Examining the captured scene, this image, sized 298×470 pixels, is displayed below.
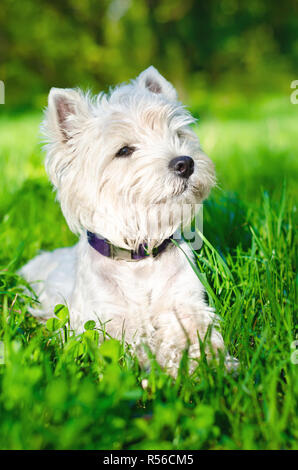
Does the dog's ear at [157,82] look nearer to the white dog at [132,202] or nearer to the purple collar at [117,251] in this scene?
the white dog at [132,202]

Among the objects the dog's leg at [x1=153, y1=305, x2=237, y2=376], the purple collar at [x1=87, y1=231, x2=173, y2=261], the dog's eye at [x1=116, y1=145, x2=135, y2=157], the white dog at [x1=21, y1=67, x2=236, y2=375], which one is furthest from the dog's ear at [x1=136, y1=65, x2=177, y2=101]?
the dog's leg at [x1=153, y1=305, x2=237, y2=376]

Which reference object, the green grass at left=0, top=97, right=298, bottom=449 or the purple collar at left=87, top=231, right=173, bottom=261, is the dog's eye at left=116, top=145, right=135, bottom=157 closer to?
the purple collar at left=87, top=231, right=173, bottom=261

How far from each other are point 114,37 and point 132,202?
2761 cm

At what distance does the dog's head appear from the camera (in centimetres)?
278

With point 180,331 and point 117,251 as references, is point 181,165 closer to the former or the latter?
point 117,251

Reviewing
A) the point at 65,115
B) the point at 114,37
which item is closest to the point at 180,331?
the point at 65,115

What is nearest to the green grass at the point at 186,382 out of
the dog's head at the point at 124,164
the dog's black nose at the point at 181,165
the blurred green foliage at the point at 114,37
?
the dog's head at the point at 124,164

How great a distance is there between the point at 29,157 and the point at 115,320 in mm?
5012

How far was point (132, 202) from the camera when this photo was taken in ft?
9.39

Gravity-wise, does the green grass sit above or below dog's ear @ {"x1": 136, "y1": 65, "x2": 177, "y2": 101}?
below

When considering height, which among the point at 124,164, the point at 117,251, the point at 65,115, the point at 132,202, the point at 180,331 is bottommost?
the point at 180,331

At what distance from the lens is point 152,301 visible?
294 centimetres
